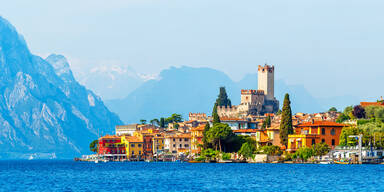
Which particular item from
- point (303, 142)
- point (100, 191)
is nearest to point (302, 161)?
point (303, 142)

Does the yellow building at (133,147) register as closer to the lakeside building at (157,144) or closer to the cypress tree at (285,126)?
the lakeside building at (157,144)

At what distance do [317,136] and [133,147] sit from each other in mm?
64423

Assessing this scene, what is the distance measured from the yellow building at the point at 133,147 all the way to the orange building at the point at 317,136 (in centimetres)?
5983

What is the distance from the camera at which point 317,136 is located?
109 metres

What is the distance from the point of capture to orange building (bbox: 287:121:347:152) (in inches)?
4259

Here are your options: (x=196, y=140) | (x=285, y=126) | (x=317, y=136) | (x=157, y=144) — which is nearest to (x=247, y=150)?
(x=285, y=126)

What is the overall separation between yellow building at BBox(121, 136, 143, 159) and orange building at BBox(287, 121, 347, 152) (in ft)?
196

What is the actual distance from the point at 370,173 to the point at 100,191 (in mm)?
31846

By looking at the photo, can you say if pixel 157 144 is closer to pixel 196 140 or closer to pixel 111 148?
pixel 111 148

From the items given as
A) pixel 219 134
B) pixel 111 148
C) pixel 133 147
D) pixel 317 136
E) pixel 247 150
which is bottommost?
pixel 247 150

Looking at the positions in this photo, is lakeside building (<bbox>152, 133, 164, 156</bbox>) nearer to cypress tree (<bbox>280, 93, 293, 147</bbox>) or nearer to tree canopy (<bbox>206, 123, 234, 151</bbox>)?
tree canopy (<bbox>206, 123, 234, 151</bbox>)

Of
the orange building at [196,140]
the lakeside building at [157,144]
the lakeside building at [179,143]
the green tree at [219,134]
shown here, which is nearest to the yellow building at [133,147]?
the lakeside building at [157,144]

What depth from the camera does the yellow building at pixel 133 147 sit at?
164 m

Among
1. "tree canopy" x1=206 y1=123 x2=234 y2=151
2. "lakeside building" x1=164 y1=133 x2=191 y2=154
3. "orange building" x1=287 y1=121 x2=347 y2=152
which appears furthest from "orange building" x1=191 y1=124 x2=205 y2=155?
"orange building" x1=287 y1=121 x2=347 y2=152
